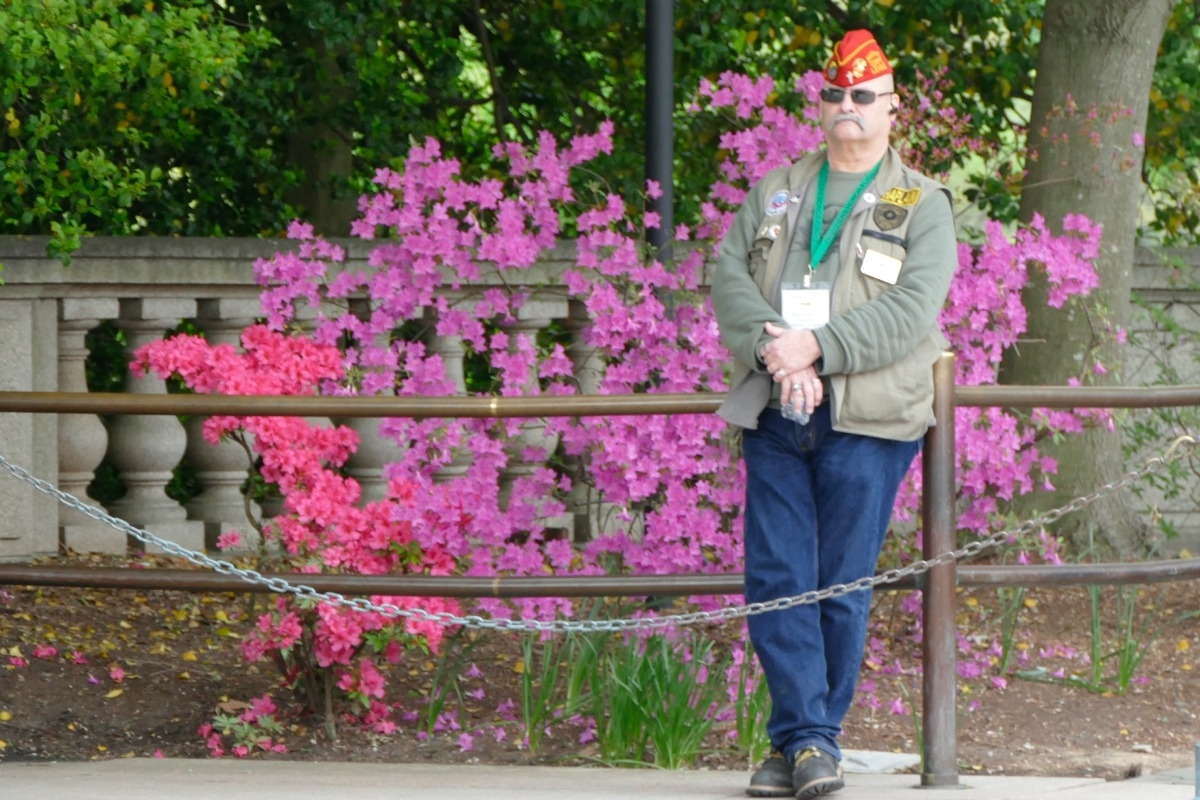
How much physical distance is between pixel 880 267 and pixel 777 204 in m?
0.31

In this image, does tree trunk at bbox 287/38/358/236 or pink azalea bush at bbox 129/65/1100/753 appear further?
tree trunk at bbox 287/38/358/236

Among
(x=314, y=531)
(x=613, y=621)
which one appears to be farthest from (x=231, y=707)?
(x=613, y=621)

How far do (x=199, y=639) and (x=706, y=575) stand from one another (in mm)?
2527

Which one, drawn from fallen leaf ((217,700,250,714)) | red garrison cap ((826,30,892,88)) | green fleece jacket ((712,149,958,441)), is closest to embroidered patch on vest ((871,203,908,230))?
green fleece jacket ((712,149,958,441))

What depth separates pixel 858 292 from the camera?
4.14 meters

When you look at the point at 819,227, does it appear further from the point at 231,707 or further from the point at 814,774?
the point at 231,707

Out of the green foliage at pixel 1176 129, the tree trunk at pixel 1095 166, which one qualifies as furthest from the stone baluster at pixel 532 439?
the green foliage at pixel 1176 129

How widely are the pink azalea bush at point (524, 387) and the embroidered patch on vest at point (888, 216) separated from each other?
1280mm

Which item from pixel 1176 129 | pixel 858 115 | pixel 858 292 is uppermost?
pixel 1176 129

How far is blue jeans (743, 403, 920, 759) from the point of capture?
418 cm

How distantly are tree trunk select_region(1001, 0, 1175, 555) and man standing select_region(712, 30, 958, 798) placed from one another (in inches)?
106

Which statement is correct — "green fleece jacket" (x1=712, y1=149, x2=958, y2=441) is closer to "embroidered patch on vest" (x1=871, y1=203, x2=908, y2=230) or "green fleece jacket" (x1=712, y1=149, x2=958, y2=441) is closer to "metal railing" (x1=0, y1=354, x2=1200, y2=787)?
"embroidered patch on vest" (x1=871, y1=203, x2=908, y2=230)

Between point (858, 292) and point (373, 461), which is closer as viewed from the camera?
point (858, 292)

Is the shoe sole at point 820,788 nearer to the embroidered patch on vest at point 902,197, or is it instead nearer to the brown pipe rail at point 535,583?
the brown pipe rail at point 535,583
